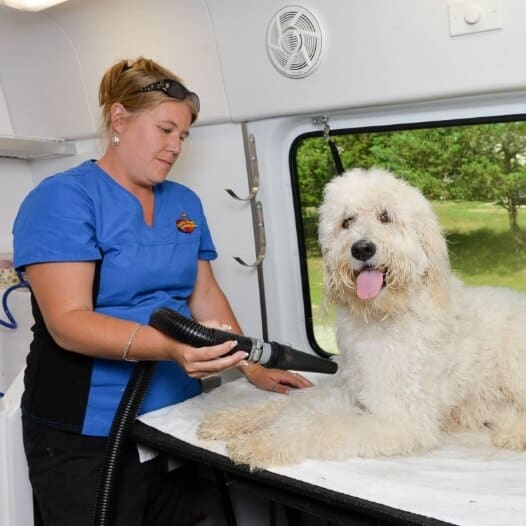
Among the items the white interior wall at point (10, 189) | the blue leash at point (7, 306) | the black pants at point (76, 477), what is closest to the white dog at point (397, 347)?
the black pants at point (76, 477)

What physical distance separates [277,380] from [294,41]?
3.83 feet

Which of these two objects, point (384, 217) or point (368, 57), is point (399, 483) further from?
point (368, 57)

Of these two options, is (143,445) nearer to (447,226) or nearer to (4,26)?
(447,226)

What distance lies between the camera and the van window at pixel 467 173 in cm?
242

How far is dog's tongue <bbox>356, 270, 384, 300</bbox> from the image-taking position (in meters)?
1.86

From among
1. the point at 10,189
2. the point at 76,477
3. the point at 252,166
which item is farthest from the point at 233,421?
the point at 10,189

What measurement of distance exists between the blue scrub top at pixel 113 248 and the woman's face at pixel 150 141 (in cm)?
8

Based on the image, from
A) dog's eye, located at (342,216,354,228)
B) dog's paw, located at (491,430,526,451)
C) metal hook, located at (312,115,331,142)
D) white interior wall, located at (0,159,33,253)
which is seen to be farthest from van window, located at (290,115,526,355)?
white interior wall, located at (0,159,33,253)

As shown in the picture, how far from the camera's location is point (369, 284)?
187 centimetres

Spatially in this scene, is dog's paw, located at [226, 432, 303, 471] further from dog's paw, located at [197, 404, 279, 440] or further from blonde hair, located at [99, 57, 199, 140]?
blonde hair, located at [99, 57, 199, 140]

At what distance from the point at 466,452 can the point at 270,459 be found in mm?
510

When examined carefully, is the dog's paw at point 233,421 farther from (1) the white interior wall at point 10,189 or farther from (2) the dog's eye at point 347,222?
(1) the white interior wall at point 10,189

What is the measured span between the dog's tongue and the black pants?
0.87 meters

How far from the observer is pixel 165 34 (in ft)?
9.46
